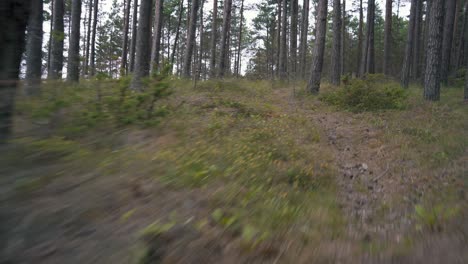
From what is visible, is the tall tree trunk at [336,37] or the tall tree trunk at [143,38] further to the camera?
the tall tree trunk at [336,37]

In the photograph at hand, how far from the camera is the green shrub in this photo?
11.3 metres

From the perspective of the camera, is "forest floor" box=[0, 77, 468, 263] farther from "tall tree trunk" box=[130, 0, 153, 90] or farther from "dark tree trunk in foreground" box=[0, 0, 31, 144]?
"tall tree trunk" box=[130, 0, 153, 90]

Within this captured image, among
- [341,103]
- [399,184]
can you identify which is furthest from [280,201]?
[341,103]

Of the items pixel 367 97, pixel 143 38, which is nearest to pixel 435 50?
pixel 367 97

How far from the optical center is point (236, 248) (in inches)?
115

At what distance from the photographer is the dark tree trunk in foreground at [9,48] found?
3057mm

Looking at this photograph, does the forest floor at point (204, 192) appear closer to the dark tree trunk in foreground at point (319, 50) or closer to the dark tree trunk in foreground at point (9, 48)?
the dark tree trunk in foreground at point (9, 48)

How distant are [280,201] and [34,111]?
3105 millimetres

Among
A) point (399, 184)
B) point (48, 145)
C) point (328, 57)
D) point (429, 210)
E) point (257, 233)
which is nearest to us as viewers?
point (257, 233)

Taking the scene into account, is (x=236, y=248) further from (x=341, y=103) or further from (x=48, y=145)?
(x=341, y=103)

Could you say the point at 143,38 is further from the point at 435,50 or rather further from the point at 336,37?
the point at 435,50

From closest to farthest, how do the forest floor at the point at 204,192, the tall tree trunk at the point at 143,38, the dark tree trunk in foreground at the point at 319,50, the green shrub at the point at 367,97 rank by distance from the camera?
the forest floor at the point at 204,192
the tall tree trunk at the point at 143,38
the green shrub at the point at 367,97
the dark tree trunk in foreground at the point at 319,50

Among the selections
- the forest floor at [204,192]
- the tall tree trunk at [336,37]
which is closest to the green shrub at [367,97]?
the tall tree trunk at [336,37]

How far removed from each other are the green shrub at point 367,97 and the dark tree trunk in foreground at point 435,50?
127 centimetres
